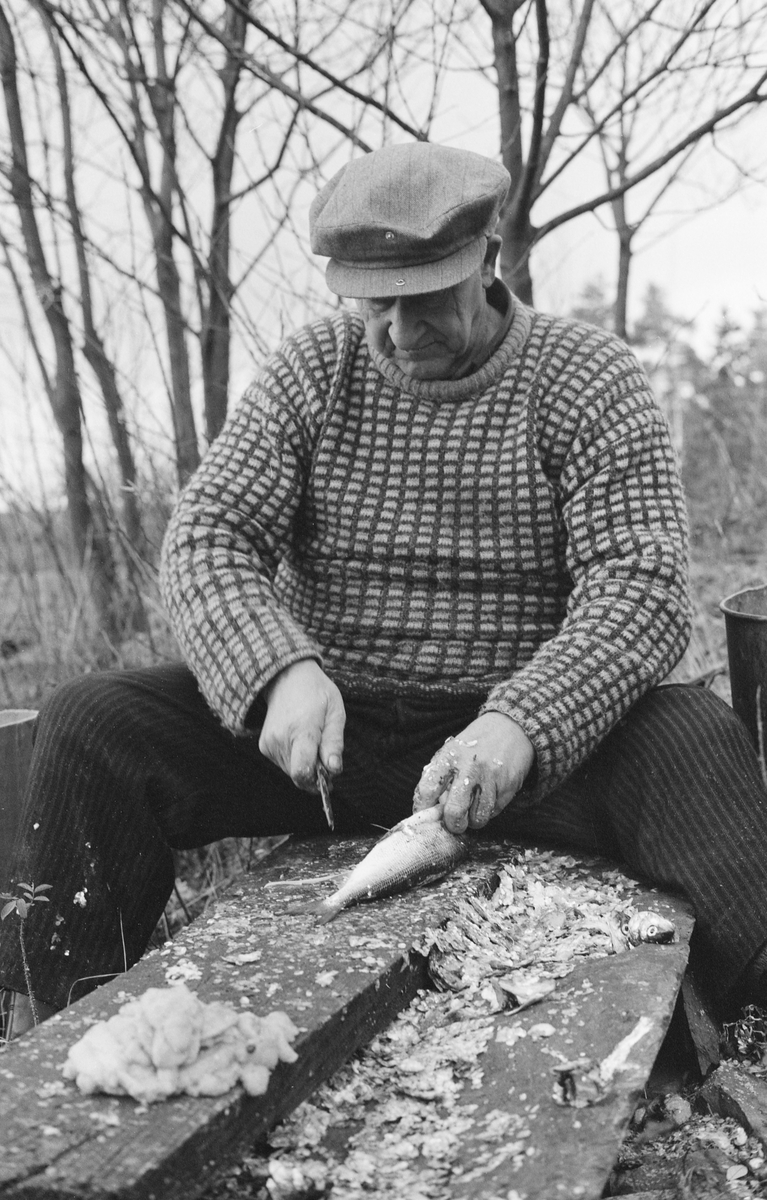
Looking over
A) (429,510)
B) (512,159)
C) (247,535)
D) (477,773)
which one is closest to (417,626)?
(429,510)


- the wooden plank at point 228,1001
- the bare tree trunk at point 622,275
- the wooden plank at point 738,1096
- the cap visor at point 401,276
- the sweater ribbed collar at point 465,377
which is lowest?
the wooden plank at point 738,1096

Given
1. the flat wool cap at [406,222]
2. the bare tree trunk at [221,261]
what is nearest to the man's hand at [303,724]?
the flat wool cap at [406,222]

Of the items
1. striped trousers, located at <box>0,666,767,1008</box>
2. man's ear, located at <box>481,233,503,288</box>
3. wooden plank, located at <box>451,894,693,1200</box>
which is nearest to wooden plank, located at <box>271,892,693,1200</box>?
wooden plank, located at <box>451,894,693,1200</box>

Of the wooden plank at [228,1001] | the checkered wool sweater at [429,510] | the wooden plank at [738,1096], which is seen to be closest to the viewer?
the wooden plank at [228,1001]

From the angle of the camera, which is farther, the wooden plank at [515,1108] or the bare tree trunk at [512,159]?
the bare tree trunk at [512,159]

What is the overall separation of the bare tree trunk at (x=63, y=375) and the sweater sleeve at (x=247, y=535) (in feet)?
7.71

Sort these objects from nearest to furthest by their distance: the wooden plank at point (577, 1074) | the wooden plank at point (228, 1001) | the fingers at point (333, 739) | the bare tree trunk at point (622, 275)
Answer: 1. the wooden plank at point (228, 1001)
2. the wooden plank at point (577, 1074)
3. the fingers at point (333, 739)
4. the bare tree trunk at point (622, 275)

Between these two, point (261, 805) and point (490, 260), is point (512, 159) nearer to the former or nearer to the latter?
point (490, 260)

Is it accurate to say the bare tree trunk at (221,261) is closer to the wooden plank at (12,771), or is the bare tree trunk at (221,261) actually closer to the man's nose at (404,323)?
the wooden plank at (12,771)

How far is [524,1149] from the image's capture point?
1512mm

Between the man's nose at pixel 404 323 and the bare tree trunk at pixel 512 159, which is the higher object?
the bare tree trunk at pixel 512 159

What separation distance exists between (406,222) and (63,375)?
308 centimetres

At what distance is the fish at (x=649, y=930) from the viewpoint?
6.78 ft

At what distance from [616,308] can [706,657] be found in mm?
1629
